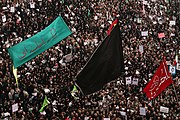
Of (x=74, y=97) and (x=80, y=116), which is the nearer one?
(x=80, y=116)

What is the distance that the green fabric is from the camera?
9812 mm

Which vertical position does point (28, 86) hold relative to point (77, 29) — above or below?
below

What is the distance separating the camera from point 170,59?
795 inches

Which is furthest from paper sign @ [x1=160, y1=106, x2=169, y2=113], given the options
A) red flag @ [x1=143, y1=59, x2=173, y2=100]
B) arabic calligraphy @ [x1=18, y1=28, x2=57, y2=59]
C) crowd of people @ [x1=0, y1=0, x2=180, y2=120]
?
arabic calligraphy @ [x1=18, y1=28, x2=57, y2=59]

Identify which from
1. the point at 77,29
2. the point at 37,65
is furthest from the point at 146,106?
the point at 77,29

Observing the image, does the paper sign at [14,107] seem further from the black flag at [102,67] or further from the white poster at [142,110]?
the black flag at [102,67]

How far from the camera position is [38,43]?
32.5 feet

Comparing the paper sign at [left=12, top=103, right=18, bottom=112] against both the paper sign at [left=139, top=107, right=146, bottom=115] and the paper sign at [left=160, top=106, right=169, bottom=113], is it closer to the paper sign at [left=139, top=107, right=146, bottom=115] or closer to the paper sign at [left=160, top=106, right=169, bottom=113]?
the paper sign at [left=139, top=107, right=146, bottom=115]

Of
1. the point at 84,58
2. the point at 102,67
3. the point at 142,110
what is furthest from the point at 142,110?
the point at 102,67

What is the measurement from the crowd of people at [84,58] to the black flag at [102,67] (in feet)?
14.2

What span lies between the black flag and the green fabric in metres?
2.00

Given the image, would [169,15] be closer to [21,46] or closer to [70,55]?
[70,55]

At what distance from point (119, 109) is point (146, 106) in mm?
1246

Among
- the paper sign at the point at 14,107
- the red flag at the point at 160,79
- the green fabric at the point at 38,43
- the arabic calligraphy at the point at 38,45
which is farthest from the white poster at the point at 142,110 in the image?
the arabic calligraphy at the point at 38,45
